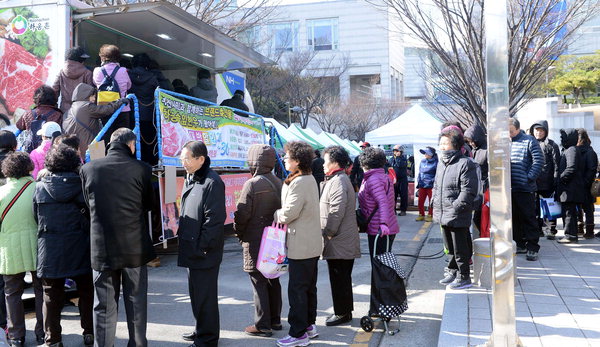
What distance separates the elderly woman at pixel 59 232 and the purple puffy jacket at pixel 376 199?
264 cm

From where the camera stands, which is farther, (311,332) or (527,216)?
(527,216)

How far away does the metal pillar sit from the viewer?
398 cm

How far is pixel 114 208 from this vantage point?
4176mm

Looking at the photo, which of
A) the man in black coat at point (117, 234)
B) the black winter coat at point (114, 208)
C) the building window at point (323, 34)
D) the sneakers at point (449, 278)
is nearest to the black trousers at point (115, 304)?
the man in black coat at point (117, 234)

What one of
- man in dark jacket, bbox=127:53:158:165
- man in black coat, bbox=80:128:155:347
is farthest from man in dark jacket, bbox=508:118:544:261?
man in black coat, bbox=80:128:155:347

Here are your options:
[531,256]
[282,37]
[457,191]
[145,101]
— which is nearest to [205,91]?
[145,101]

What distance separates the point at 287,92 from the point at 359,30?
2295 centimetres

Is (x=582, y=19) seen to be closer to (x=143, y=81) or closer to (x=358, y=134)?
(x=143, y=81)

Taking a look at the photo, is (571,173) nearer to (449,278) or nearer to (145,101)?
(449,278)

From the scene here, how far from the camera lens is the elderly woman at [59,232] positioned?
4.50 m

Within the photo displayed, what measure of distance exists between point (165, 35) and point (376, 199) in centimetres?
586

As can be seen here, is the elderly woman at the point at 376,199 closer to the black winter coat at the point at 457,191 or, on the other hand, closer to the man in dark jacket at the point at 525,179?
the black winter coat at the point at 457,191

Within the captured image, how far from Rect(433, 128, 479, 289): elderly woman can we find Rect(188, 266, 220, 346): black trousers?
299 cm

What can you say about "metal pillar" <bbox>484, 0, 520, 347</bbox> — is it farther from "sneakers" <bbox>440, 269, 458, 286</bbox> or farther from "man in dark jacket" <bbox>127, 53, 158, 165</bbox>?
"man in dark jacket" <bbox>127, 53, 158, 165</bbox>
